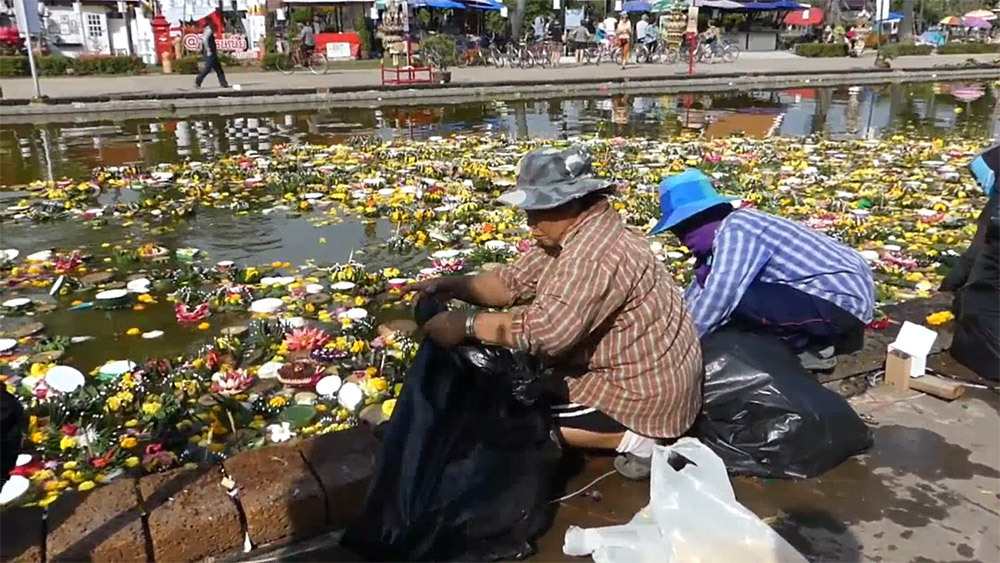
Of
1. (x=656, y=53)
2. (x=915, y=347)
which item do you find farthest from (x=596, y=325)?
(x=656, y=53)

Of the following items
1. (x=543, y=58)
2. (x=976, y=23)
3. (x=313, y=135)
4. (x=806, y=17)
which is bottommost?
(x=313, y=135)

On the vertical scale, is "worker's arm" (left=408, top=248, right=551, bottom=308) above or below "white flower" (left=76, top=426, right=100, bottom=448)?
above

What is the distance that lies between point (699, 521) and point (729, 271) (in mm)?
1153

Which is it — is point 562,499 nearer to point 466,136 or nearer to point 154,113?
point 466,136

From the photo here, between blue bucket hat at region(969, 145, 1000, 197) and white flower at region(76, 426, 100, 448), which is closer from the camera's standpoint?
white flower at region(76, 426, 100, 448)

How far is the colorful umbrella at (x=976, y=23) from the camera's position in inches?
1639

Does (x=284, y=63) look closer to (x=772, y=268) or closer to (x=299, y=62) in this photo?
(x=299, y=62)

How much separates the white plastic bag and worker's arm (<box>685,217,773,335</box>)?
885 millimetres

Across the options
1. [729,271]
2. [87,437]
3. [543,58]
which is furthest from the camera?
[543,58]

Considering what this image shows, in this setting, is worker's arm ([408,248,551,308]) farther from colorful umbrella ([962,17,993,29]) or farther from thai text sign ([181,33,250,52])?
colorful umbrella ([962,17,993,29])

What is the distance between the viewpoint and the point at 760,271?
3205mm

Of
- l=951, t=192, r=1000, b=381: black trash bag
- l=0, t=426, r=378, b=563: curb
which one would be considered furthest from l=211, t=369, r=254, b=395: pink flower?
l=951, t=192, r=1000, b=381: black trash bag

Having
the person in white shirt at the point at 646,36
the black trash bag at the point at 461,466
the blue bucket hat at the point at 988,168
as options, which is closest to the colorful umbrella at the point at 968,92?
the person in white shirt at the point at 646,36

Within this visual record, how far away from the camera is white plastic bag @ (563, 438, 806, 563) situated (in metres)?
2.10
